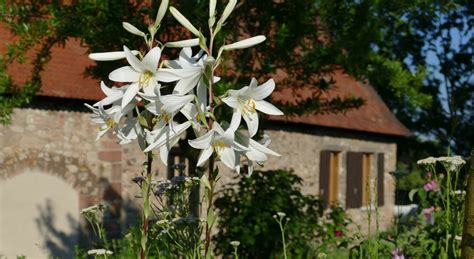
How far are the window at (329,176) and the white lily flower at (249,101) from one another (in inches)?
537

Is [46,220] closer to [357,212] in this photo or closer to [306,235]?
[306,235]

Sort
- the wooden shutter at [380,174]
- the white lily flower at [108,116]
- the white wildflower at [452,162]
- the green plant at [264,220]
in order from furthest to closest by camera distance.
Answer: the wooden shutter at [380,174], the green plant at [264,220], the white wildflower at [452,162], the white lily flower at [108,116]

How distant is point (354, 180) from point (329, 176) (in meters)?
1.28

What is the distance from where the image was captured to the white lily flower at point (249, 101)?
269 cm

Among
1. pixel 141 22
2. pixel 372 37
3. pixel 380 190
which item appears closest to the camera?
pixel 141 22

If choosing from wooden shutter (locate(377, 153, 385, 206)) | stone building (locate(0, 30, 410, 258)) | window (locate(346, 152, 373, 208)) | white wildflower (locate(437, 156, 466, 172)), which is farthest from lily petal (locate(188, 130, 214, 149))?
wooden shutter (locate(377, 153, 385, 206))

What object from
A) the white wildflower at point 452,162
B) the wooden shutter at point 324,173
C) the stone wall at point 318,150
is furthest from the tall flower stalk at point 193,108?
the wooden shutter at point 324,173

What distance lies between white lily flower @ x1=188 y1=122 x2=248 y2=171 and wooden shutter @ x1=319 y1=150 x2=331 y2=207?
14.0m

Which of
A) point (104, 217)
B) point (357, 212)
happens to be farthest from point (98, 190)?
point (357, 212)

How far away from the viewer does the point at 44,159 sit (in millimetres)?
10844

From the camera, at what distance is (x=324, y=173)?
16.8m

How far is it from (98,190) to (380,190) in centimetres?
958

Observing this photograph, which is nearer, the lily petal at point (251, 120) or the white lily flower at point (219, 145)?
the white lily flower at point (219, 145)

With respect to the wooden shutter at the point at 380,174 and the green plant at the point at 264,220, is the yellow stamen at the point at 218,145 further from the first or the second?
the wooden shutter at the point at 380,174
